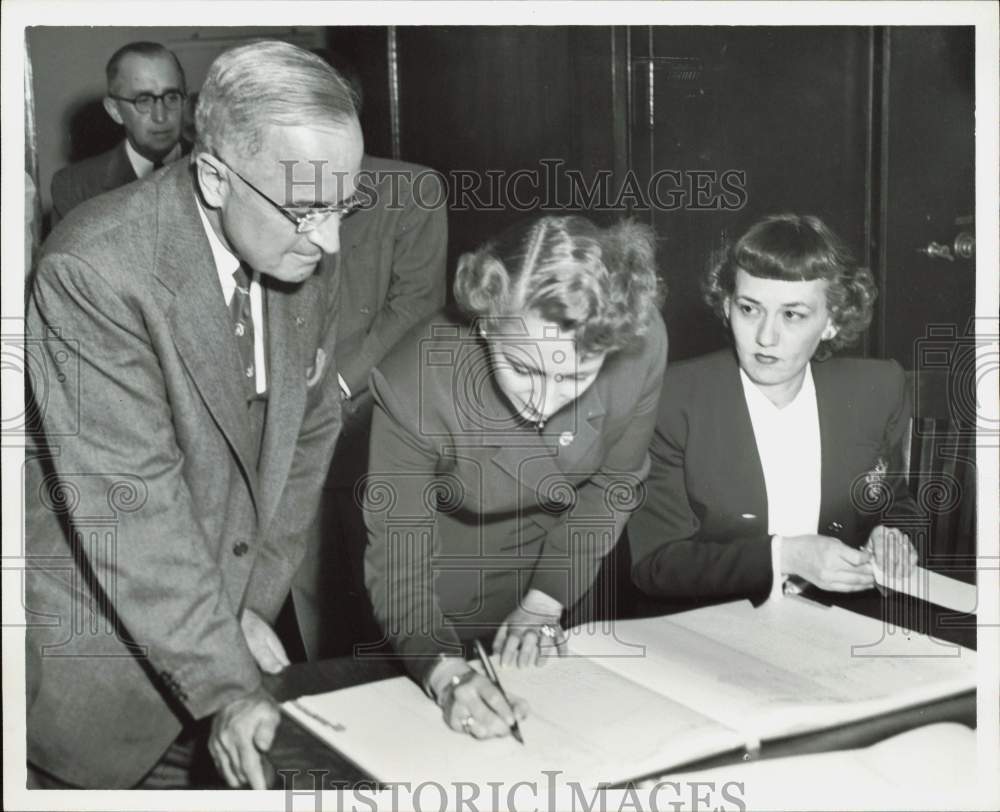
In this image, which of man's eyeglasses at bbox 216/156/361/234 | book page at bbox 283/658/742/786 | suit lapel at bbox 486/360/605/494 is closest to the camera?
book page at bbox 283/658/742/786

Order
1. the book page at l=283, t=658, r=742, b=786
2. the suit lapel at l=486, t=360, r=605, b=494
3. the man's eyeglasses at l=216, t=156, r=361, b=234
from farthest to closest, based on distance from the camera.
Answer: the suit lapel at l=486, t=360, r=605, b=494, the man's eyeglasses at l=216, t=156, r=361, b=234, the book page at l=283, t=658, r=742, b=786

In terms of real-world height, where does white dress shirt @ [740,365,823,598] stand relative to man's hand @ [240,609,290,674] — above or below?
above

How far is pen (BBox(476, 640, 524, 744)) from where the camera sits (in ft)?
6.02

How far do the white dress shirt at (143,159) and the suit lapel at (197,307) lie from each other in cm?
4

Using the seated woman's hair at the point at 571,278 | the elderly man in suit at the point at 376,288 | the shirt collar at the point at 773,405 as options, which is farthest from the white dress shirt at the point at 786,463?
the elderly man in suit at the point at 376,288

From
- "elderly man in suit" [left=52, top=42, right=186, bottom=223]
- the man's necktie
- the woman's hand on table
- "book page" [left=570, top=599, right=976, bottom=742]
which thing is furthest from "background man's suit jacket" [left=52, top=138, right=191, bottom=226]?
"book page" [left=570, top=599, right=976, bottom=742]

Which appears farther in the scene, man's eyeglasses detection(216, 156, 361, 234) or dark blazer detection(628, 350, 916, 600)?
dark blazer detection(628, 350, 916, 600)

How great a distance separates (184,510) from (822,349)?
1.18 m

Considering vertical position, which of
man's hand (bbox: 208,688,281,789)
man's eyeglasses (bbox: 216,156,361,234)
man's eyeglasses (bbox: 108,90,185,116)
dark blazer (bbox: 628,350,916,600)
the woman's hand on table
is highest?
man's eyeglasses (bbox: 108,90,185,116)

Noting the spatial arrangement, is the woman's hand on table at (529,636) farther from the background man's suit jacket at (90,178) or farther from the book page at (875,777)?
the background man's suit jacket at (90,178)

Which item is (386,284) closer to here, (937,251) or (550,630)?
(550,630)

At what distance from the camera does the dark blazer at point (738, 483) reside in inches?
78.9

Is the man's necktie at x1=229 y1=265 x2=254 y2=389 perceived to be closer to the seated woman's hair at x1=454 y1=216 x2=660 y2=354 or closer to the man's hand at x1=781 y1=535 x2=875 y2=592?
the seated woman's hair at x1=454 y1=216 x2=660 y2=354

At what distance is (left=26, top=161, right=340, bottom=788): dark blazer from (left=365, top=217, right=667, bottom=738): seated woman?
0.52ft
